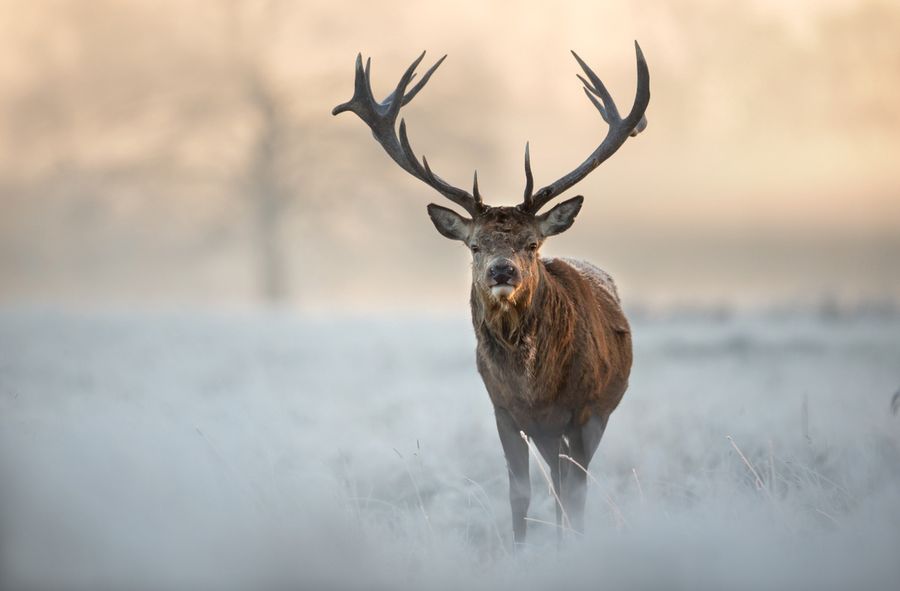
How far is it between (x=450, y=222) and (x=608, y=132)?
122cm

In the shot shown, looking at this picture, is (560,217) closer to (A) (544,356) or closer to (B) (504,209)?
(B) (504,209)

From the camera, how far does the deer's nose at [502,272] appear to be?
224 inches

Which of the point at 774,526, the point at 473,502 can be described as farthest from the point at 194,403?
the point at 774,526

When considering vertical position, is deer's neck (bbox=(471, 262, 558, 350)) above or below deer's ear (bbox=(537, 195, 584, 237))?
below

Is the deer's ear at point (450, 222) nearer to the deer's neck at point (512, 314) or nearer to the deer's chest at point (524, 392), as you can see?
the deer's neck at point (512, 314)

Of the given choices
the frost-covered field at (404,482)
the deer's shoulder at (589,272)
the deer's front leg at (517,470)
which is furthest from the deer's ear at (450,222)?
the frost-covered field at (404,482)

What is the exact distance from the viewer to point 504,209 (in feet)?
20.4

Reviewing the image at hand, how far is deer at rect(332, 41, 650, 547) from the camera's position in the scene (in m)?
6.02

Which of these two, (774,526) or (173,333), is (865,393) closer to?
(774,526)

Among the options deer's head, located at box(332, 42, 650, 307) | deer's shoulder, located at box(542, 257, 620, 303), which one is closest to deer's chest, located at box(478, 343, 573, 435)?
deer's head, located at box(332, 42, 650, 307)

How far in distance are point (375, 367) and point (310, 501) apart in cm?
922

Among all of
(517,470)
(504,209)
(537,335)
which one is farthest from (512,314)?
(517,470)

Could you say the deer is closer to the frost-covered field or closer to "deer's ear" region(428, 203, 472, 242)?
"deer's ear" region(428, 203, 472, 242)

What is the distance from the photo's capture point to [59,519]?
5.14m
